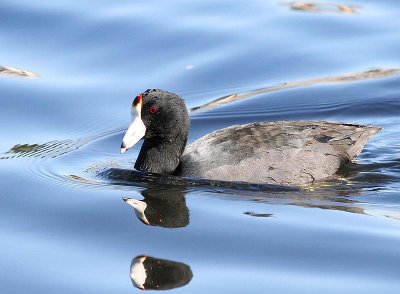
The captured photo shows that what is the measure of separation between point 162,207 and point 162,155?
0.90 metres

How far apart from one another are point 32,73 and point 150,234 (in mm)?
4276

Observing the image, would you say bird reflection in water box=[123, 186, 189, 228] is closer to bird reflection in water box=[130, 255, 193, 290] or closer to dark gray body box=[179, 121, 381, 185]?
dark gray body box=[179, 121, 381, 185]

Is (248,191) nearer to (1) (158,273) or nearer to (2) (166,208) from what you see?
(2) (166,208)

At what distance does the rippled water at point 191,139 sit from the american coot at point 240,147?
0.50ft

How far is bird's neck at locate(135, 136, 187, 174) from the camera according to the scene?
881 centimetres

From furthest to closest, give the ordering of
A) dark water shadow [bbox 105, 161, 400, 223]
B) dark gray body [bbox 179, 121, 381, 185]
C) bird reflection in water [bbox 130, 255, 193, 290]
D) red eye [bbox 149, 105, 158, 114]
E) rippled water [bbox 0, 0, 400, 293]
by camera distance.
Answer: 1. red eye [bbox 149, 105, 158, 114]
2. dark gray body [bbox 179, 121, 381, 185]
3. dark water shadow [bbox 105, 161, 400, 223]
4. rippled water [bbox 0, 0, 400, 293]
5. bird reflection in water [bbox 130, 255, 193, 290]

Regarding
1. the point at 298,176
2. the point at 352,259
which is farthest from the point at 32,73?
the point at 352,259

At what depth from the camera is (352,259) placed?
6836 millimetres

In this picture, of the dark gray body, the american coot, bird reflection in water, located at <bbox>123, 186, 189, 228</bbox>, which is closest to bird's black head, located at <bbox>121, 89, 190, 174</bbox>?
the american coot

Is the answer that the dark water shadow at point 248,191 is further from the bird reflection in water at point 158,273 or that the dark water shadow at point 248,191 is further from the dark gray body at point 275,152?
the bird reflection in water at point 158,273

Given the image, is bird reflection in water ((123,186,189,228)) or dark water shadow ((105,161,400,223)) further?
dark water shadow ((105,161,400,223))

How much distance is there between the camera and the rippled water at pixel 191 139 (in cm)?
675

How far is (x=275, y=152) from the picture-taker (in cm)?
860

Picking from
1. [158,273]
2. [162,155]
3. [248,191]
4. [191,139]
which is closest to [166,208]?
[248,191]
